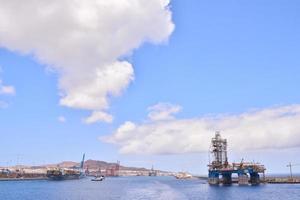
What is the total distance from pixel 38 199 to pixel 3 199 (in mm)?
14253

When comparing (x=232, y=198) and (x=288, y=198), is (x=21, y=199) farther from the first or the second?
(x=288, y=198)

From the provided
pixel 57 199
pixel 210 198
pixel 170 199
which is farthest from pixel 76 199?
pixel 210 198

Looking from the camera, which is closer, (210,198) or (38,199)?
(210,198)

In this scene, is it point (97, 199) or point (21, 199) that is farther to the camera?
point (21, 199)

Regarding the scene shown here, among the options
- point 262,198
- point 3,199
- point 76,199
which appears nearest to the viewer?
point 262,198

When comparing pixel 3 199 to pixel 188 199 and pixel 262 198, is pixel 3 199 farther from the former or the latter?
pixel 262 198

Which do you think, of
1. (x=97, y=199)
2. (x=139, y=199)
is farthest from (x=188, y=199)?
(x=97, y=199)

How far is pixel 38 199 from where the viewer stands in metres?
142

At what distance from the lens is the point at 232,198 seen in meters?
130

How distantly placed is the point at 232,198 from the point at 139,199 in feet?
89.2

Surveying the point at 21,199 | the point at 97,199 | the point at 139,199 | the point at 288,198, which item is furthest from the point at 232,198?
the point at 21,199

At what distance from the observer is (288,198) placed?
129500 mm

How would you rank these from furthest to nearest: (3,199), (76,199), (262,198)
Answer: (3,199)
(76,199)
(262,198)

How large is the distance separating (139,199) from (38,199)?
32996mm
